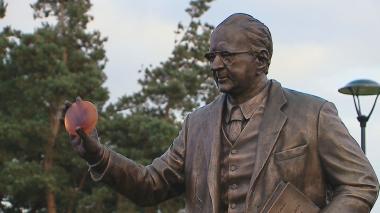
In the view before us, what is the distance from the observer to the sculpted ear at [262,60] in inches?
212

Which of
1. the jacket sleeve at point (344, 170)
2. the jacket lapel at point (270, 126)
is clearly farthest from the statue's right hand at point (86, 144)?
the jacket sleeve at point (344, 170)

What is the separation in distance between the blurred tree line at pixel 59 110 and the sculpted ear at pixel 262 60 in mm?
26467

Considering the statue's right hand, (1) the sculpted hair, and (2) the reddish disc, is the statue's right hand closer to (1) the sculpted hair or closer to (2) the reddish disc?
(2) the reddish disc

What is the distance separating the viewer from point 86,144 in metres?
5.19

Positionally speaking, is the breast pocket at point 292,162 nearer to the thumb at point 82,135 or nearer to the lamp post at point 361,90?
the thumb at point 82,135

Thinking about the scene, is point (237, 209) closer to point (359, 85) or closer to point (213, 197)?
point (213, 197)

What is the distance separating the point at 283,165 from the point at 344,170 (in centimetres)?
31

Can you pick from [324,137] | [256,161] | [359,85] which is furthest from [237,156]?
[359,85]

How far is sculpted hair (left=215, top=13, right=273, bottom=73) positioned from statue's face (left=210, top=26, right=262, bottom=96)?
3 cm

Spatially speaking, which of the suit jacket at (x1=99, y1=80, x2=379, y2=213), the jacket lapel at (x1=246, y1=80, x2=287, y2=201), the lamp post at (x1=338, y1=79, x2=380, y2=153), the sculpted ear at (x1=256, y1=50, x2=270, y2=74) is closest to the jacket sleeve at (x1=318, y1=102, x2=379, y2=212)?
the suit jacket at (x1=99, y1=80, x2=379, y2=213)

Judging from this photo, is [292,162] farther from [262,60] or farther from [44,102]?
[44,102]

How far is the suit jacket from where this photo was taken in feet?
17.2

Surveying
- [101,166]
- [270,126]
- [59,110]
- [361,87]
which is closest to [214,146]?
[270,126]

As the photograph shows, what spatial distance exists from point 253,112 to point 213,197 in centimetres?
51
